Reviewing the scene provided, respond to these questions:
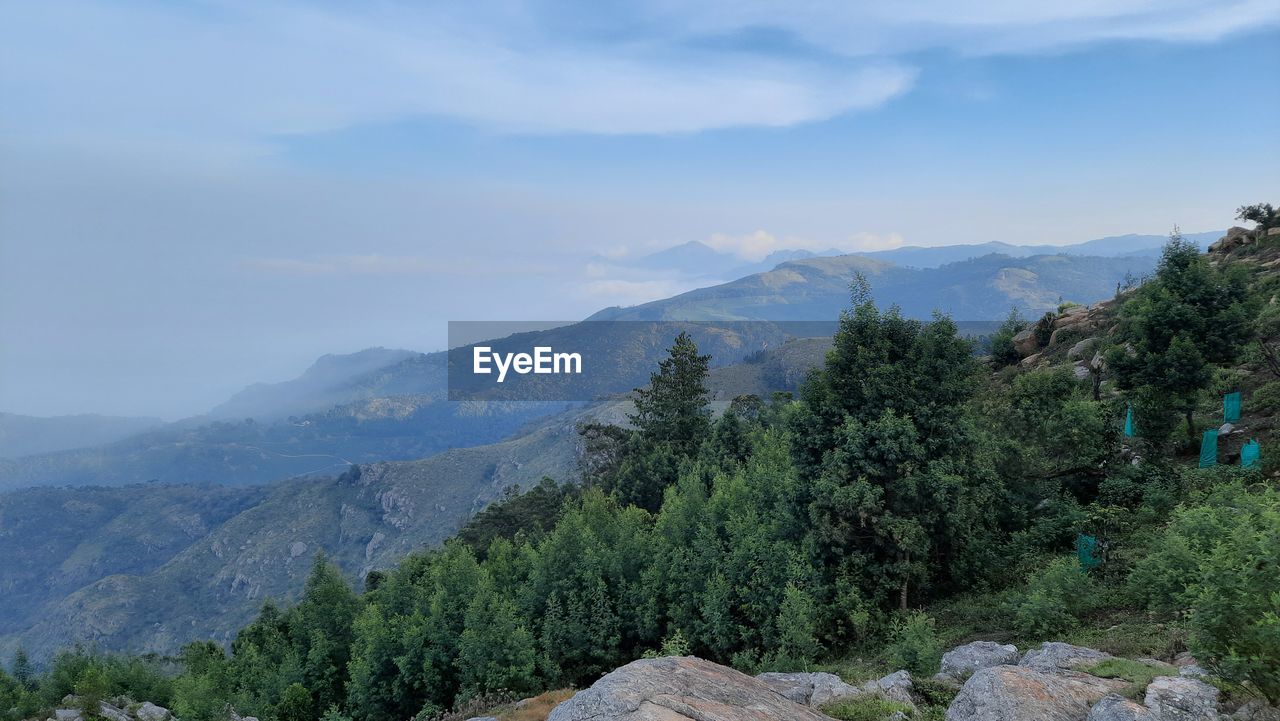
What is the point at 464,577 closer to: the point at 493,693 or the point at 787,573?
the point at 493,693

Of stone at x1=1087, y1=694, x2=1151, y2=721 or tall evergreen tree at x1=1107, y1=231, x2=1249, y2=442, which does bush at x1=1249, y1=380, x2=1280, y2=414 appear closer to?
tall evergreen tree at x1=1107, y1=231, x2=1249, y2=442

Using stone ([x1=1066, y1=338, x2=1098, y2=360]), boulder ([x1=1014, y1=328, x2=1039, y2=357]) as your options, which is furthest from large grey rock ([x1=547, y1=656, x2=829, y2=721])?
boulder ([x1=1014, y1=328, x2=1039, y2=357])

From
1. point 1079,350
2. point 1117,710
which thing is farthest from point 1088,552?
point 1079,350

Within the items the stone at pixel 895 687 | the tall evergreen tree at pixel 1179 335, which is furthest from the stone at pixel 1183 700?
the tall evergreen tree at pixel 1179 335

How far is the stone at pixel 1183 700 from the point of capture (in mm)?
8289

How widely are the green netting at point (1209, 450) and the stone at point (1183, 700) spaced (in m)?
17.7

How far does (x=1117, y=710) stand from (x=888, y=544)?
1453 centimetres

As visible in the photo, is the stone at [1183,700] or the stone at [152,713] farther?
the stone at [152,713]

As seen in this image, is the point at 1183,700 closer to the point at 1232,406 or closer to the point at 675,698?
the point at 675,698

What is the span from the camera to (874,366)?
23453 millimetres

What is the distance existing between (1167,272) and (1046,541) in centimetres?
1093

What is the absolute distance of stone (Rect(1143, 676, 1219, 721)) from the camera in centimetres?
829

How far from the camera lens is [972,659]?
14.7 metres

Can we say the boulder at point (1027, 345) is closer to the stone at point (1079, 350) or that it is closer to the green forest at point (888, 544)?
the stone at point (1079, 350)
